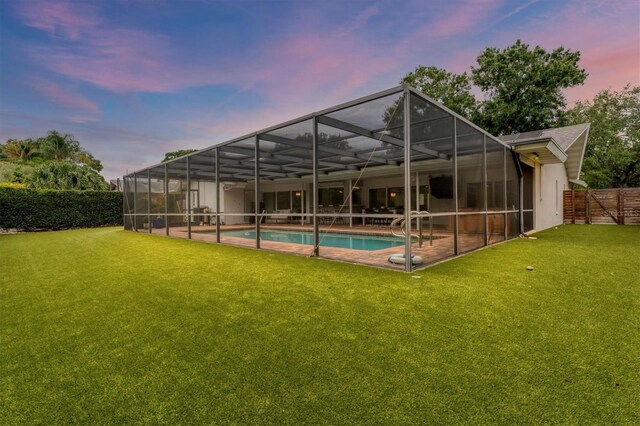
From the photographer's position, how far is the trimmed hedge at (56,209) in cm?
1286

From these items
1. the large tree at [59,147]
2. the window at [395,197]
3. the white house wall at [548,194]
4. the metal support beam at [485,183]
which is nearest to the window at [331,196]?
the window at [395,197]

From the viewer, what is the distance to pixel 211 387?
172 centimetres

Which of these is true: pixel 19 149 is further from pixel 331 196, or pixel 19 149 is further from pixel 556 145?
pixel 556 145

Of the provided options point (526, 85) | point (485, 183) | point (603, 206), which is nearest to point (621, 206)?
point (603, 206)

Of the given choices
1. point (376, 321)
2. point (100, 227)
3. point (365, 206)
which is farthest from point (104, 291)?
point (100, 227)

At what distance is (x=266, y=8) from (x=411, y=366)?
10.5m

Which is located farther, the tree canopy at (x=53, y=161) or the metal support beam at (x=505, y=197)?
the tree canopy at (x=53, y=161)

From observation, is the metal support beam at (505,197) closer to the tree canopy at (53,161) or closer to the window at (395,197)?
the window at (395,197)

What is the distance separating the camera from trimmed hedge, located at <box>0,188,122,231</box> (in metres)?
12.9

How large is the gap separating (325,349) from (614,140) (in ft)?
96.5

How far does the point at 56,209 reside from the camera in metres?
14.0

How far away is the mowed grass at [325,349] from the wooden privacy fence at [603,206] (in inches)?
516

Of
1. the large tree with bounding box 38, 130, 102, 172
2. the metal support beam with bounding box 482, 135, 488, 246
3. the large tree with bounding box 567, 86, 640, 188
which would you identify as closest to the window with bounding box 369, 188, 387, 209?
the metal support beam with bounding box 482, 135, 488, 246

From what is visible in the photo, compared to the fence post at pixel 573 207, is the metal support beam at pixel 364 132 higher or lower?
higher
